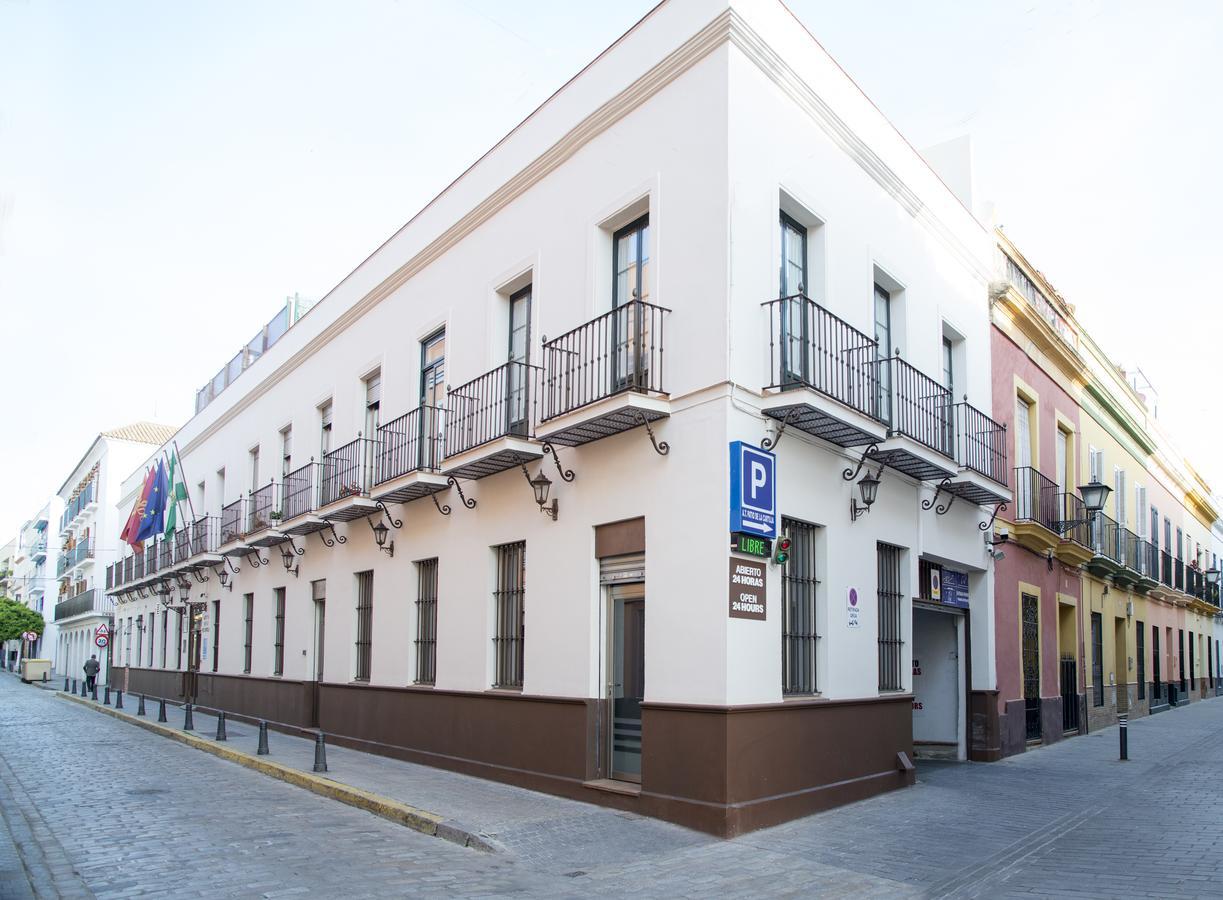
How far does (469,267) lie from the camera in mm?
13906

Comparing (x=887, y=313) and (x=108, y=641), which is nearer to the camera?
(x=887, y=313)

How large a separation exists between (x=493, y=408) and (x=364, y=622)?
5.69 meters

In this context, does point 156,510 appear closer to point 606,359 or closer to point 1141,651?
point 606,359

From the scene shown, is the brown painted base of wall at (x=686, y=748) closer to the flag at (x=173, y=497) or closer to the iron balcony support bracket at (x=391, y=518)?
the iron balcony support bracket at (x=391, y=518)

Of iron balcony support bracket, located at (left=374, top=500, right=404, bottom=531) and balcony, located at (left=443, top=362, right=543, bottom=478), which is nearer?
balcony, located at (left=443, top=362, right=543, bottom=478)

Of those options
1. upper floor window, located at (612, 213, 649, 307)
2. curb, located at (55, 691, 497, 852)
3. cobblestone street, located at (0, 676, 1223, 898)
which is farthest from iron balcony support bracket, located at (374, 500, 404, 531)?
upper floor window, located at (612, 213, 649, 307)

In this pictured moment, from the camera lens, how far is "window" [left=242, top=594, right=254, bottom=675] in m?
21.6

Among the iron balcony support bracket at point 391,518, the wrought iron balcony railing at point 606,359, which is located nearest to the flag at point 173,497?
the iron balcony support bracket at point 391,518

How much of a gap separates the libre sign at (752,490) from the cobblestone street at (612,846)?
275 cm

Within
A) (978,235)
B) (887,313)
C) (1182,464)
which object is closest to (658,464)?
(887,313)

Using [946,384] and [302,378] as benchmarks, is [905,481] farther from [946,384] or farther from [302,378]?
[302,378]

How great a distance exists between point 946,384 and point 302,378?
12.6 meters

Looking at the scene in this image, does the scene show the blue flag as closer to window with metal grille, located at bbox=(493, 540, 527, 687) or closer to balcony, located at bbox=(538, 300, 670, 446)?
window with metal grille, located at bbox=(493, 540, 527, 687)

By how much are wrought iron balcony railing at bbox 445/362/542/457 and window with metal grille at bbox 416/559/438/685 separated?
2.29 m
